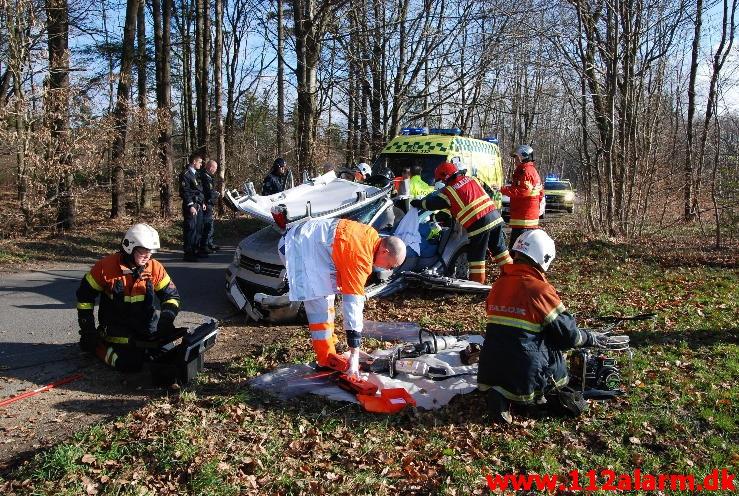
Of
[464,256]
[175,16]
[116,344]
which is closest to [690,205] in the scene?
[464,256]

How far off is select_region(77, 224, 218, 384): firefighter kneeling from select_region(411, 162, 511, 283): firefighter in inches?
146

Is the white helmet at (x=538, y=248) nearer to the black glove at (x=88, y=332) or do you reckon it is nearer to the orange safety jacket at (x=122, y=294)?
the orange safety jacket at (x=122, y=294)

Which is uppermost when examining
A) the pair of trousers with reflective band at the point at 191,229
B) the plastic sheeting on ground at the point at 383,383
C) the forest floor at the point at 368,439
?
the pair of trousers with reflective band at the point at 191,229

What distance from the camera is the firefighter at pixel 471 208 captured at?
300 inches

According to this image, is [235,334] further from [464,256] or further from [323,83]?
[323,83]

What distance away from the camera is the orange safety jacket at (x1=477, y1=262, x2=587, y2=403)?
4250mm

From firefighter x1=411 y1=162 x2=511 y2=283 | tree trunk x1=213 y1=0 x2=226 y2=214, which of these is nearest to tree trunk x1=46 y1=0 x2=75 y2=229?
tree trunk x1=213 y1=0 x2=226 y2=214

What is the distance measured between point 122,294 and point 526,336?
3.68 metres

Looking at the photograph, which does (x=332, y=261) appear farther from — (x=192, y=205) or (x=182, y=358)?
(x=192, y=205)

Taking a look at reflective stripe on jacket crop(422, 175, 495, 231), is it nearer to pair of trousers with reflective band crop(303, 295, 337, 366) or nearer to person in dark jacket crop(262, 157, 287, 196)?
pair of trousers with reflective band crop(303, 295, 337, 366)

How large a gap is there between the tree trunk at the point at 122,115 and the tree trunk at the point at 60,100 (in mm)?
1533

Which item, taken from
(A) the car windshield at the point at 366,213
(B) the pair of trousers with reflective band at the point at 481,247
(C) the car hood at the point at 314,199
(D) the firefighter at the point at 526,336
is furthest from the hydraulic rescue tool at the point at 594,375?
(A) the car windshield at the point at 366,213

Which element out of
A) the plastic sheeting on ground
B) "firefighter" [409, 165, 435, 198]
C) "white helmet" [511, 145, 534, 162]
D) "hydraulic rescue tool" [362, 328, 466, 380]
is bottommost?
the plastic sheeting on ground

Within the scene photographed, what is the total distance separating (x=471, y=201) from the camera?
7.63m
